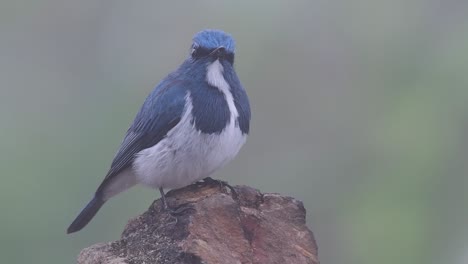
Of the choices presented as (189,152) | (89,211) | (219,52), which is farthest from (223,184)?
(89,211)

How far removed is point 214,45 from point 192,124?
1.77 feet

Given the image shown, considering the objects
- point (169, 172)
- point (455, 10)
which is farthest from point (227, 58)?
point (455, 10)

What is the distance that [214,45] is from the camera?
614cm

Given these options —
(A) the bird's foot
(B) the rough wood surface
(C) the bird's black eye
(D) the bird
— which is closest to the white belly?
(D) the bird

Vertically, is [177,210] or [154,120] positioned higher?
[154,120]

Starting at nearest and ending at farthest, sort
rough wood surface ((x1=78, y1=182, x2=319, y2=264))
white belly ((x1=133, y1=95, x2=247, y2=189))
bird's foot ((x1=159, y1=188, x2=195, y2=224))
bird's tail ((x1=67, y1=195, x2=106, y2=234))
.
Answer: rough wood surface ((x1=78, y1=182, x2=319, y2=264))
bird's foot ((x1=159, y1=188, x2=195, y2=224))
white belly ((x1=133, y1=95, x2=247, y2=189))
bird's tail ((x1=67, y1=195, x2=106, y2=234))

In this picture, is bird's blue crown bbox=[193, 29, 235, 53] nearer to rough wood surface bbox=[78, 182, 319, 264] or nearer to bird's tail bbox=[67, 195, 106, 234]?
rough wood surface bbox=[78, 182, 319, 264]

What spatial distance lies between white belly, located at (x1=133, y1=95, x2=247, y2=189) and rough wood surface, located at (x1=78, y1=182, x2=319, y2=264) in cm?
57

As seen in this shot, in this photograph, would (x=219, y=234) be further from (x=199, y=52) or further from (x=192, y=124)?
(x=199, y=52)

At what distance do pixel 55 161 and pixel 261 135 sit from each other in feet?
6.74

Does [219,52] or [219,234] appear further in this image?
[219,52]

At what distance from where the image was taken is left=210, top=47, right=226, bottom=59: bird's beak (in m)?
6.11

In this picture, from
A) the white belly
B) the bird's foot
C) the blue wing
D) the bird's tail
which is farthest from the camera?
the bird's tail

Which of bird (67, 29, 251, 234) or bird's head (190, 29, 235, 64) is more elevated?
bird's head (190, 29, 235, 64)
